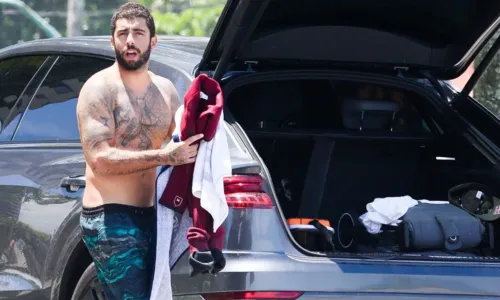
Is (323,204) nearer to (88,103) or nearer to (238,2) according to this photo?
(238,2)

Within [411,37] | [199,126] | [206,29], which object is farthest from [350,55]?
[206,29]

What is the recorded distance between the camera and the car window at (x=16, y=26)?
18.9m

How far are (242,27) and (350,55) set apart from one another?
0.87 metres

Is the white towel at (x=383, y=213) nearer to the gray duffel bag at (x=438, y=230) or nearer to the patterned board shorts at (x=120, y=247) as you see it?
the gray duffel bag at (x=438, y=230)

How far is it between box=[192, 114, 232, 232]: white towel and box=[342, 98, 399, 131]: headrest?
166cm

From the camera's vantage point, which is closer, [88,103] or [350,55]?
[88,103]

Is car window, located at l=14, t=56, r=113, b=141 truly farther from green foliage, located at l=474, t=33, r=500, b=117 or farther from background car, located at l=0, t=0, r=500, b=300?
green foliage, located at l=474, t=33, r=500, b=117

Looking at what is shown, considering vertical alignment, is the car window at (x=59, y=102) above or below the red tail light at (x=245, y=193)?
above

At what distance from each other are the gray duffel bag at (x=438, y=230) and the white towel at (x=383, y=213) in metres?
0.03

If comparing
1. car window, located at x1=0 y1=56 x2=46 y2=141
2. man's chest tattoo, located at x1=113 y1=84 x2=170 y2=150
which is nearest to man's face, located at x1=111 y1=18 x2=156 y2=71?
man's chest tattoo, located at x1=113 y1=84 x2=170 y2=150

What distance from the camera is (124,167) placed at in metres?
3.79

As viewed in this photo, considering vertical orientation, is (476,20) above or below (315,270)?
above

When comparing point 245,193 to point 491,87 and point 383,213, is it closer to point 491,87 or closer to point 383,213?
point 383,213

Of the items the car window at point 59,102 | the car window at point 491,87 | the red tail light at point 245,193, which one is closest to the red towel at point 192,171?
the red tail light at point 245,193
